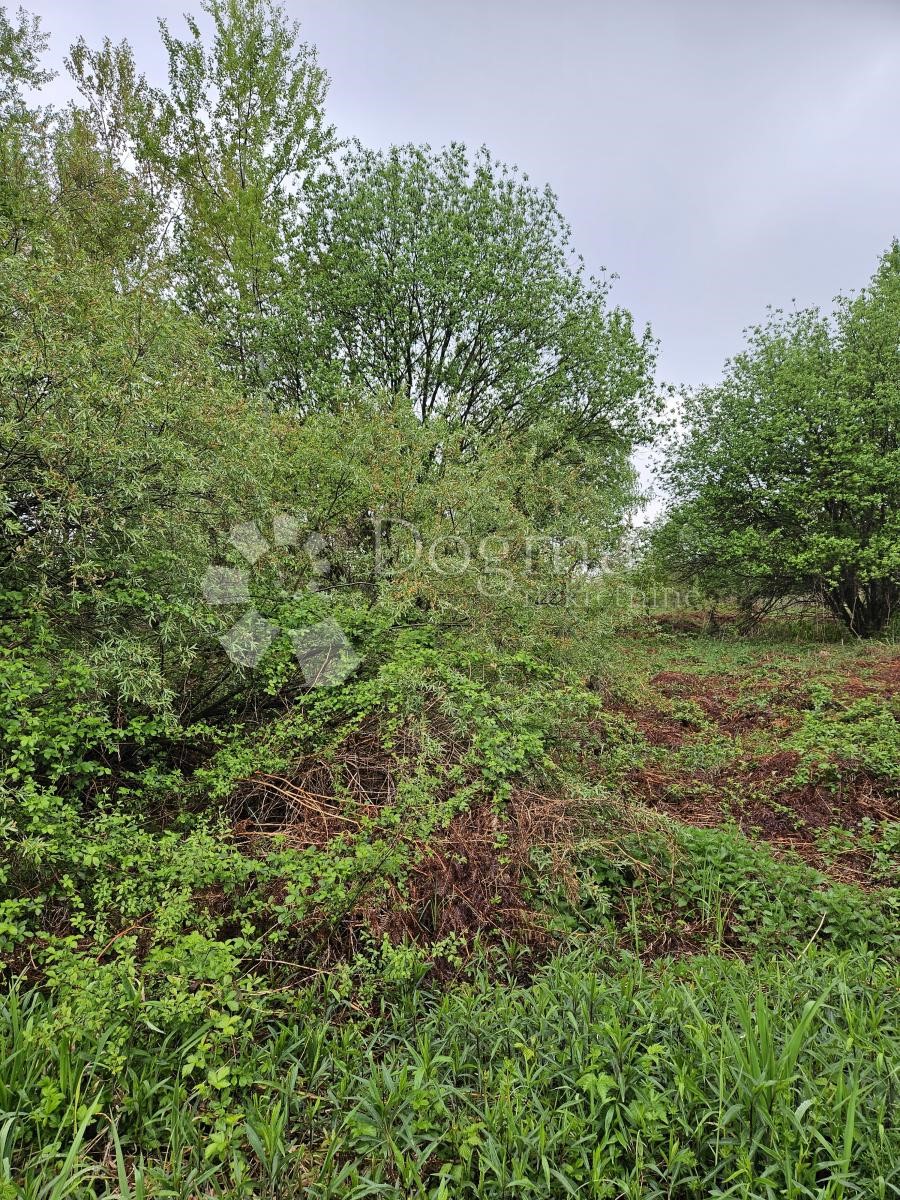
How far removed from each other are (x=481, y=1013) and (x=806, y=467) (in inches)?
487

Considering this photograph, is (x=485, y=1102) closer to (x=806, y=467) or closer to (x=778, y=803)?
(x=778, y=803)

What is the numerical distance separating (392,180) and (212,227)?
128 inches

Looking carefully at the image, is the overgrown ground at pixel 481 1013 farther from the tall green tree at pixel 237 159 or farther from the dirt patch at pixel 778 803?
the tall green tree at pixel 237 159

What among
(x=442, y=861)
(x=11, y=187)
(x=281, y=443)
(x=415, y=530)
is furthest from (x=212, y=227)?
Answer: (x=442, y=861)

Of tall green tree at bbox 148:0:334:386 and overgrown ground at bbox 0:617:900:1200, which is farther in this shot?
tall green tree at bbox 148:0:334:386

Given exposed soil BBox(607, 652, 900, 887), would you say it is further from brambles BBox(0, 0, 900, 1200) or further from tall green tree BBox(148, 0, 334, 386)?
tall green tree BBox(148, 0, 334, 386)

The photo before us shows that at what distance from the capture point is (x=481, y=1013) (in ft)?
7.03

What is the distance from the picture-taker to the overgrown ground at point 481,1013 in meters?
1.58

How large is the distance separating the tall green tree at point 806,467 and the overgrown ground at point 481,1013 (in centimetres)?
864

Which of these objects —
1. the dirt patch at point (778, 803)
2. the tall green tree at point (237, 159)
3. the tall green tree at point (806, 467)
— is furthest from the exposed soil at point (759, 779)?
the tall green tree at point (237, 159)

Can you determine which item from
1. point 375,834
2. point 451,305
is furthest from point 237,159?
point 375,834

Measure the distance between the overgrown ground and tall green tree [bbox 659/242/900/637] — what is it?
8642 mm

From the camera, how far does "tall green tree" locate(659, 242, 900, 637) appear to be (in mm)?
10500

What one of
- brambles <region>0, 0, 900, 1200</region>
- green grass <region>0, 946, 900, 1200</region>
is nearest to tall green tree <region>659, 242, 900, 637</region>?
brambles <region>0, 0, 900, 1200</region>
